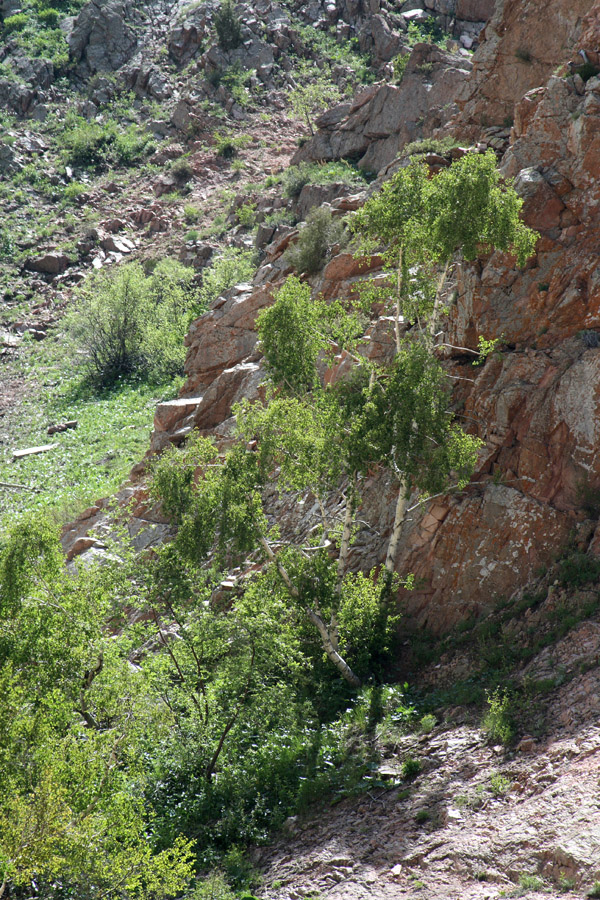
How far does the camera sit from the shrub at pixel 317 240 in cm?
2377

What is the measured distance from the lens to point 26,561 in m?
11.5

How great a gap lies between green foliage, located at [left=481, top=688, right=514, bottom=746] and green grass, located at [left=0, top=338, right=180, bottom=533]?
643 inches

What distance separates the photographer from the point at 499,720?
989 centimetres

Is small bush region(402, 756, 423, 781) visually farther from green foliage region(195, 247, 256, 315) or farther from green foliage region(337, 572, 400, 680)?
green foliage region(195, 247, 256, 315)

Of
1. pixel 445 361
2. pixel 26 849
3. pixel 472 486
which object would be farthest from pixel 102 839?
pixel 445 361

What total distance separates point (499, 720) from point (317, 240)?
1790 centimetres

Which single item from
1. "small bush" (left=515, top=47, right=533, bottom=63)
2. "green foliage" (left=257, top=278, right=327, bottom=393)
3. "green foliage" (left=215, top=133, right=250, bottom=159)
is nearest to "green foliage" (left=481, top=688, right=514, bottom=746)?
"green foliage" (left=257, top=278, right=327, bottom=393)

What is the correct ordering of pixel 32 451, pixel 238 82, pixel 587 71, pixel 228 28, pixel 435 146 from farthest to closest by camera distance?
pixel 228 28
pixel 238 82
pixel 32 451
pixel 435 146
pixel 587 71

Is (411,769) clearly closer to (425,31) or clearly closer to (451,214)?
(451,214)

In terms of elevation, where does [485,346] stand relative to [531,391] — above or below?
above

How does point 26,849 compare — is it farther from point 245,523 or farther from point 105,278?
point 105,278

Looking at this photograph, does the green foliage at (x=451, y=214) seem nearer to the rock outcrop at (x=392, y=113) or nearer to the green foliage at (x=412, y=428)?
the green foliage at (x=412, y=428)

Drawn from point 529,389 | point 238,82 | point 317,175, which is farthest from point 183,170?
point 529,389

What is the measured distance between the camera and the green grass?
84.9 feet
